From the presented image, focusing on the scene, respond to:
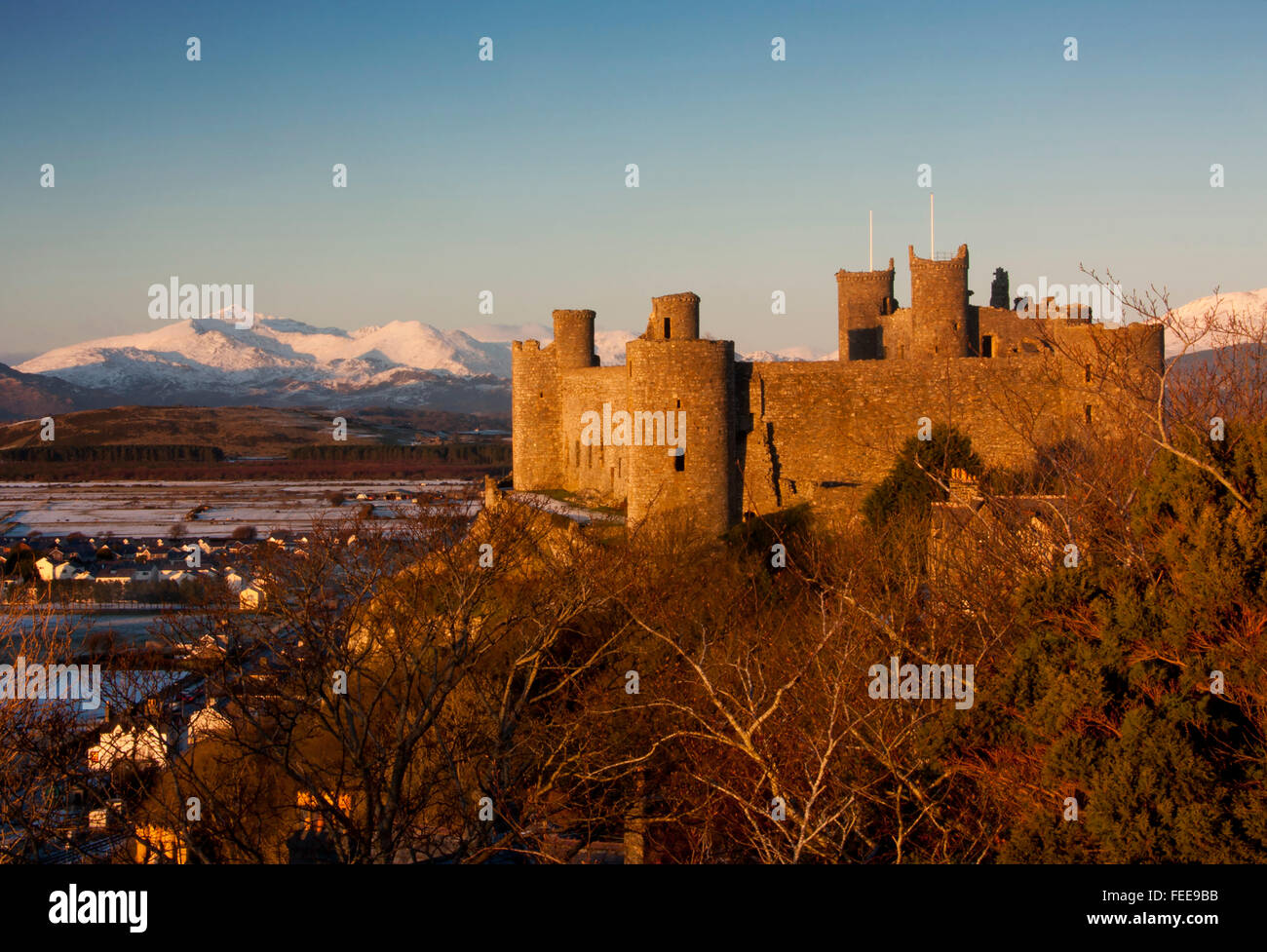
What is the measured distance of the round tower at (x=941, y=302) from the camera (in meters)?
27.7

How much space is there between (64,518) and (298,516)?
79.9 ft

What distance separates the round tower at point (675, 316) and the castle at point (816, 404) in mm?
28

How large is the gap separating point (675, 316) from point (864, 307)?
27.9 feet

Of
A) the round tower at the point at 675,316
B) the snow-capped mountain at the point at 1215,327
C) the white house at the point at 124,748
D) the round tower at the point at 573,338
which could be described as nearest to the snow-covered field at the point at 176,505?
the round tower at the point at 573,338

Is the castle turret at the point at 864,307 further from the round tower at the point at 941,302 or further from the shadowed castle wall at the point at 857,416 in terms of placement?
the shadowed castle wall at the point at 857,416

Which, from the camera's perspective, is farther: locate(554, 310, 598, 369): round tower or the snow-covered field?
the snow-covered field

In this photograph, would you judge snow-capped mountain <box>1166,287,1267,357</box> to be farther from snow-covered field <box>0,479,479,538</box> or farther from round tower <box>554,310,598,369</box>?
snow-covered field <box>0,479,479,538</box>

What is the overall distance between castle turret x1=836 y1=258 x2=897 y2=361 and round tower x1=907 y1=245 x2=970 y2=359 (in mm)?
3794

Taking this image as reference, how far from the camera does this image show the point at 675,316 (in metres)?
25.8

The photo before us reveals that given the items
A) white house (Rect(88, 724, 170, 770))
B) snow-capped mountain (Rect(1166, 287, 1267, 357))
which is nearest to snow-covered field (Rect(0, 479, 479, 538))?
white house (Rect(88, 724, 170, 770))

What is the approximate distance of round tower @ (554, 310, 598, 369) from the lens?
31.1m

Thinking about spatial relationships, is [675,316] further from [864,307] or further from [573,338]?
[864,307]

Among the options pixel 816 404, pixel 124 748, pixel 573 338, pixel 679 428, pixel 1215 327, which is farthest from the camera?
pixel 573 338

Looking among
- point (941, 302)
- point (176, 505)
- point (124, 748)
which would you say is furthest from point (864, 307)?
point (176, 505)
